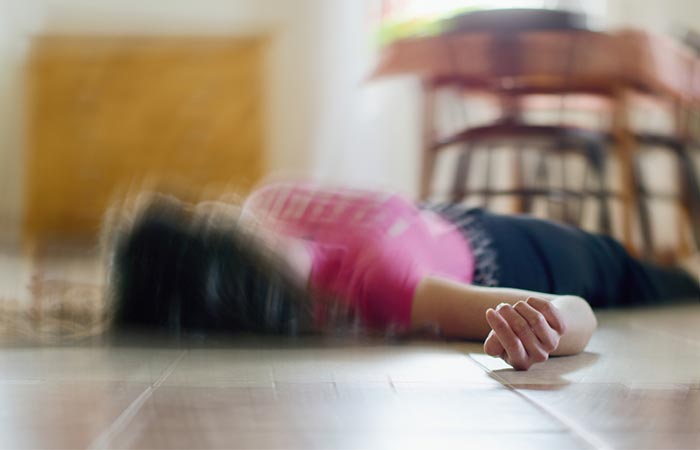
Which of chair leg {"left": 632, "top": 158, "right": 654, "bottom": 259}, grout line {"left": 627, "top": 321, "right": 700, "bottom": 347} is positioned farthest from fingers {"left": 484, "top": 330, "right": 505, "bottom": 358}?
chair leg {"left": 632, "top": 158, "right": 654, "bottom": 259}

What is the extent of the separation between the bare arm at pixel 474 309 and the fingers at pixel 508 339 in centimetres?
12

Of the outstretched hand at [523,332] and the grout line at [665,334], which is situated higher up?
the outstretched hand at [523,332]

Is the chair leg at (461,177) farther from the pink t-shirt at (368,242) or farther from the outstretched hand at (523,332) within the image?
the outstretched hand at (523,332)

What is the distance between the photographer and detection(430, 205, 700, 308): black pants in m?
1.52

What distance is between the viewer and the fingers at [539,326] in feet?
3.10

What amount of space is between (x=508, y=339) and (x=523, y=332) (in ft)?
0.06

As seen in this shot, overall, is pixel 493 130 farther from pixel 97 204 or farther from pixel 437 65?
pixel 97 204

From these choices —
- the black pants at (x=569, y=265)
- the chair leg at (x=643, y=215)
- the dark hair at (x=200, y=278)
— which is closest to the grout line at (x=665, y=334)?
the black pants at (x=569, y=265)

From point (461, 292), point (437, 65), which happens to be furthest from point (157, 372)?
point (437, 65)

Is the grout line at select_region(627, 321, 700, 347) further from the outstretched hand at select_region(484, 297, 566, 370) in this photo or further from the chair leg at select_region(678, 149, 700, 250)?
the chair leg at select_region(678, 149, 700, 250)

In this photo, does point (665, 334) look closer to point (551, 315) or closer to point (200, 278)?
point (551, 315)

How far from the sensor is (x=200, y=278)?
124 centimetres

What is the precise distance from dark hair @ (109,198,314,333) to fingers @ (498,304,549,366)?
39cm

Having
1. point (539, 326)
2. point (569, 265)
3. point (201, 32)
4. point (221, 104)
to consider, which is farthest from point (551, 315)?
point (201, 32)
